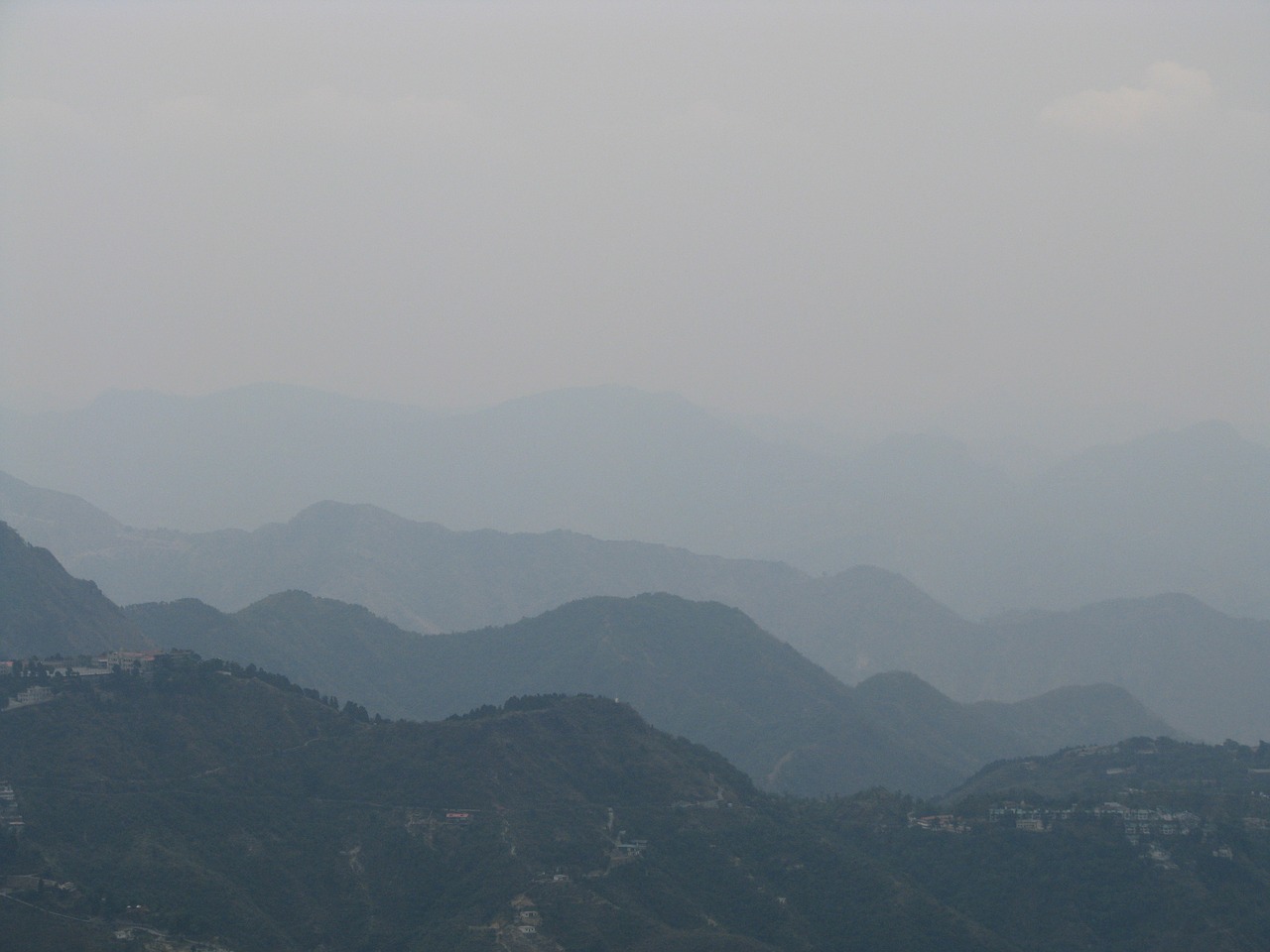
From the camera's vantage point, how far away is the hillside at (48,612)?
145250 millimetres

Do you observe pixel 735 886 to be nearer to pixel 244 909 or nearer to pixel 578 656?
pixel 244 909

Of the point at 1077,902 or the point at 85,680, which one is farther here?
the point at 85,680

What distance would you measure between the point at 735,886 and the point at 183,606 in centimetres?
9617

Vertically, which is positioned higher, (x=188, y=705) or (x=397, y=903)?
(x=188, y=705)

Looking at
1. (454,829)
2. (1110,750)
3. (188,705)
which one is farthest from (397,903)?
(1110,750)

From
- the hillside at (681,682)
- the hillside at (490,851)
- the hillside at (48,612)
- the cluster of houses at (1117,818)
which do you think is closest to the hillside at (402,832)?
the hillside at (490,851)

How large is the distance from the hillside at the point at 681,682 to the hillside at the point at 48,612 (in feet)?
32.9

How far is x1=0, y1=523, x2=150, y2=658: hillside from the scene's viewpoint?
14525 cm

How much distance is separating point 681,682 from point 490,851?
83.2m

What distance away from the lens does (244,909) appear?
83750mm

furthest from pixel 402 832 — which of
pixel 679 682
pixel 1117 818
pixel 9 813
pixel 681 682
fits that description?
pixel 681 682

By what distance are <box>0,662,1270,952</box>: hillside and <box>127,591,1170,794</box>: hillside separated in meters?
48.3

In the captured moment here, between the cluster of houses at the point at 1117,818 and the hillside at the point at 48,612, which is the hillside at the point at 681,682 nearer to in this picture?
the hillside at the point at 48,612

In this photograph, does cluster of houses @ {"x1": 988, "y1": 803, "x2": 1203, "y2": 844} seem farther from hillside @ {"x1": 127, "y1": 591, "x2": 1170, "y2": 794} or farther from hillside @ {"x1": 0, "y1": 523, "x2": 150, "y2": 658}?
hillside @ {"x1": 0, "y1": 523, "x2": 150, "y2": 658}
